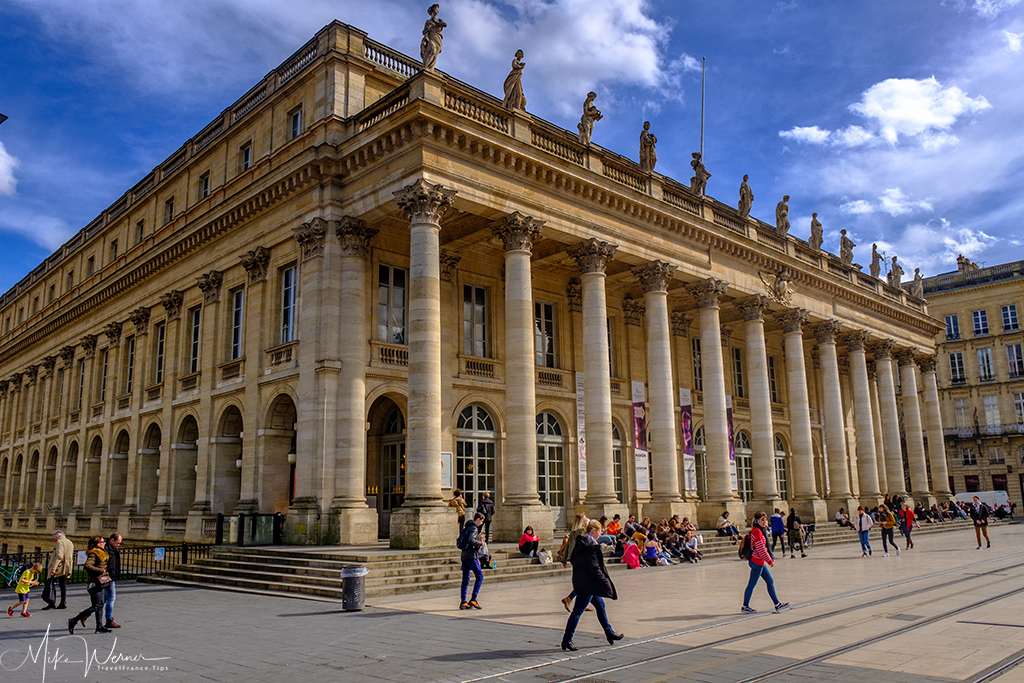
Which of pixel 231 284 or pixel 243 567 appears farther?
pixel 231 284

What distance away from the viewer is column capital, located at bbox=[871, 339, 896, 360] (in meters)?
38.8

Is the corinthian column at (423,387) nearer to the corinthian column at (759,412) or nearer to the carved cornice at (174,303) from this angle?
the carved cornice at (174,303)

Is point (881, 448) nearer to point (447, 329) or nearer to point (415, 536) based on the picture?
point (447, 329)

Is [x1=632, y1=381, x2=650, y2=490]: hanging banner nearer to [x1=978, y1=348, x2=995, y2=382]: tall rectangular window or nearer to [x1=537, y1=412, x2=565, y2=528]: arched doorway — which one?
[x1=537, y1=412, x2=565, y2=528]: arched doorway

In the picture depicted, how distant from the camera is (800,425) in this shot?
31125mm

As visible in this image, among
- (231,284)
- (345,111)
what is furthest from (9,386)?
(345,111)

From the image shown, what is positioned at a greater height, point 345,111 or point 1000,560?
point 345,111

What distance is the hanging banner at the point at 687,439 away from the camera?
28.0 m

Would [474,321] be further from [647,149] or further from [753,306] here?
[753,306]

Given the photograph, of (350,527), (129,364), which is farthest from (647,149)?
(129,364)

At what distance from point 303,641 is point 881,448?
39586mm

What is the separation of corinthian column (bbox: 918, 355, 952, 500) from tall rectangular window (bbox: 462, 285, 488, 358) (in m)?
27.3

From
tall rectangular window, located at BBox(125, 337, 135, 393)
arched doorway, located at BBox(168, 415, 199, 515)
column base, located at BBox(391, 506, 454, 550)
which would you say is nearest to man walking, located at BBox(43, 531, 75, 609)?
column base, located at BBox(391, 506, 454, 550)

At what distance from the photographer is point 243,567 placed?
59.7ft
